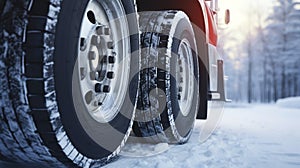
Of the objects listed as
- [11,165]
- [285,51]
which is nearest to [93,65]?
[11,165]

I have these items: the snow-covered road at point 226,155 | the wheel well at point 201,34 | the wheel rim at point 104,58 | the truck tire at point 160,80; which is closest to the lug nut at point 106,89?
the wheel rim at point 104,58

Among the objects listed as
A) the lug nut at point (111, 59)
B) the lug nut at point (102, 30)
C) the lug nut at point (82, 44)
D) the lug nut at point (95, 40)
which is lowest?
the lug nut at point (111, 59)

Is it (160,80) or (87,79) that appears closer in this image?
(87,79)

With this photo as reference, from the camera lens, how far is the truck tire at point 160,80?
2529 millimetres

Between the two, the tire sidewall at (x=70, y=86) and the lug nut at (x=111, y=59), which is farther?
the lug nut at (x=111, y=59)

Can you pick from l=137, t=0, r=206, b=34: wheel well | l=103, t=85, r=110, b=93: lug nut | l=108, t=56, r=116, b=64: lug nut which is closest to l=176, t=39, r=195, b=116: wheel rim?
l=137, t=0, r=206, b=34: wheel well

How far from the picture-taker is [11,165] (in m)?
1.91

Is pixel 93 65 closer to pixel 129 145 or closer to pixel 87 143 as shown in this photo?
pixel 87 143

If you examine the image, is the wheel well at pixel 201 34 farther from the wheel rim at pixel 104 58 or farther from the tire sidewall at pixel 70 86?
the tire sidewall at pixel 70 86

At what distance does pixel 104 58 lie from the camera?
203 centimetres

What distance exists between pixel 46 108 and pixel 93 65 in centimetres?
61

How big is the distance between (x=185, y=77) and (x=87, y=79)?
1577 millimetres

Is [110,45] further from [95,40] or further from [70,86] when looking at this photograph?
[70,86]

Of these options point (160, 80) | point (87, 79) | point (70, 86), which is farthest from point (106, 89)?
point (160, 80)
